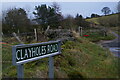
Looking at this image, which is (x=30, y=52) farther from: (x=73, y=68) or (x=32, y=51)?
(x=73, y=68)

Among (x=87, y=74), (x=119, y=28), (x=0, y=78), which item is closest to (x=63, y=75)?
(x=87, y=74)

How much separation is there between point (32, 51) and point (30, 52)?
0.06 metres

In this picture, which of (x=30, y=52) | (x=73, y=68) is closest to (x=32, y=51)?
(x=30, y=52)

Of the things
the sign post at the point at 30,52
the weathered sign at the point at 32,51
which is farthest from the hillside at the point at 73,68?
the weathered sign at the point at 32,51

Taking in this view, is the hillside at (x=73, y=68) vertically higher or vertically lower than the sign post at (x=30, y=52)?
lower

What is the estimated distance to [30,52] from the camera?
3.12 metres

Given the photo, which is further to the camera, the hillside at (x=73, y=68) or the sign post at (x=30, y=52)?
the hillside at (x=73, y=68)

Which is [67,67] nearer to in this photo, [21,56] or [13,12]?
[21,56]

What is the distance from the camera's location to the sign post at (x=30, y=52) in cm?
277

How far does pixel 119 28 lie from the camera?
7.23m

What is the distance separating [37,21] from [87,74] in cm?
1848

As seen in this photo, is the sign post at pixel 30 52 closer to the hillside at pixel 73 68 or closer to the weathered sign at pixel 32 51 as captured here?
the weathered sign at pixel 32 51

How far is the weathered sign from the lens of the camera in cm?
276

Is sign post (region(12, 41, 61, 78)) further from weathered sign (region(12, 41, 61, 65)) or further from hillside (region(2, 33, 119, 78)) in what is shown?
hillside (region(2, 33, 119, 78))
